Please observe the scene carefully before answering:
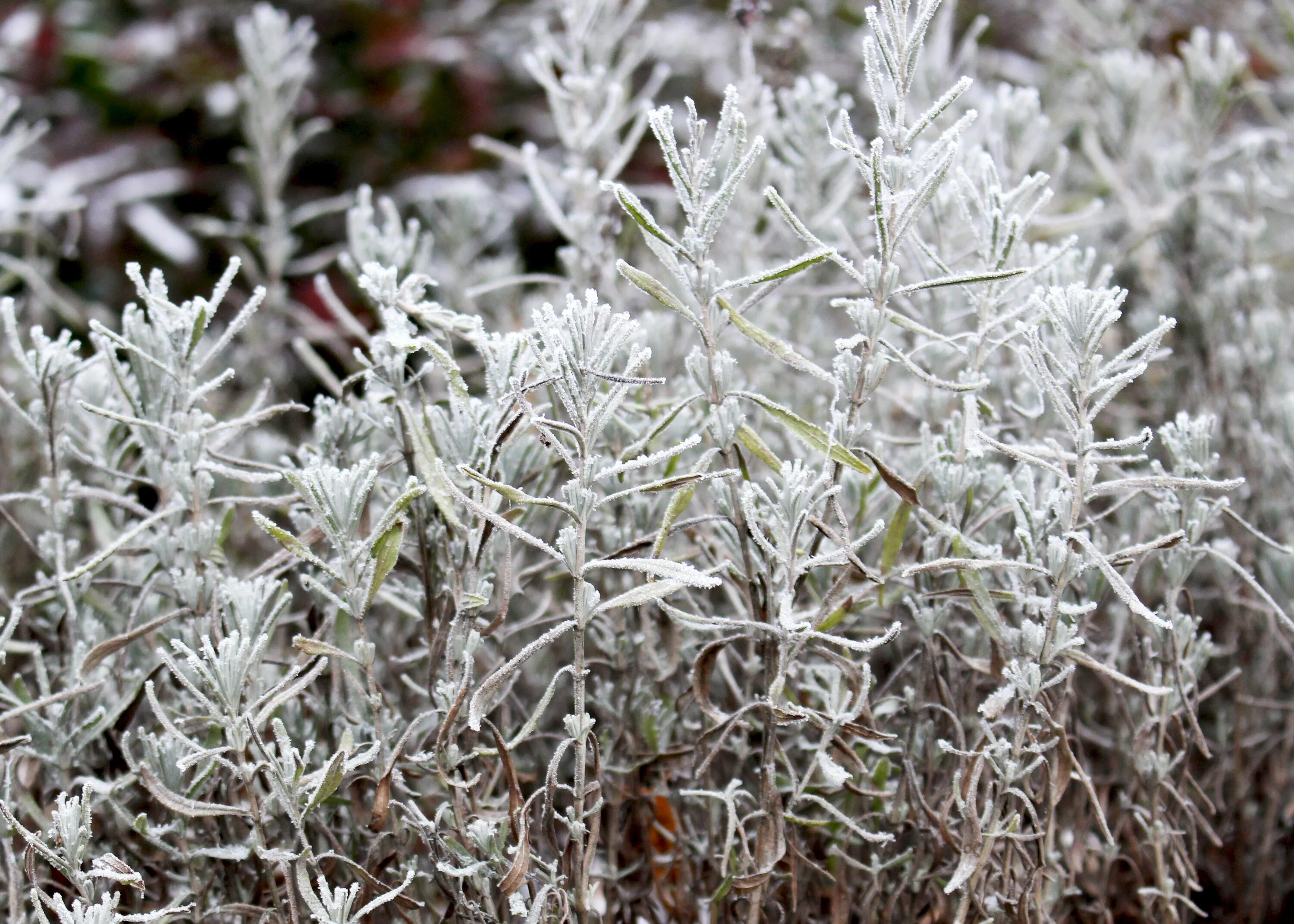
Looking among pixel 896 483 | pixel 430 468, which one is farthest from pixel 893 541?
pixel 430 468

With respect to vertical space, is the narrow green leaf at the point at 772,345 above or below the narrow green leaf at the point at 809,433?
above

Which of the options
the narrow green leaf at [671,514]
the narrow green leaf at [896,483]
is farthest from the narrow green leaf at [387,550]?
the narrow green leaf at [896,483]

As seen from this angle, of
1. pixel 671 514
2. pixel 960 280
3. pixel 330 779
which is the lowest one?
pixel 330 779

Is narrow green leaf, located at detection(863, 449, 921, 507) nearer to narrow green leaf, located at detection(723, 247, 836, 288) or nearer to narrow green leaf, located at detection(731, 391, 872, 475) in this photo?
narrow green leaf, located at detection(731, 391, 872, 475)

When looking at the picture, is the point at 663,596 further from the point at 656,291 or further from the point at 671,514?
the point at 656,291

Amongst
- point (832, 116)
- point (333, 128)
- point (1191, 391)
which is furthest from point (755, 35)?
point (333, 128)

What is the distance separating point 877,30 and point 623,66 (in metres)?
0.49

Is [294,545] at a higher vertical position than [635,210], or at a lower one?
lower

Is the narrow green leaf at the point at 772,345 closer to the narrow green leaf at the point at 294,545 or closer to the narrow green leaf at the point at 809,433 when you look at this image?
the narrow green leaf at the point at 809,433

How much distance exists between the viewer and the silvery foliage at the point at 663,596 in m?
0.62

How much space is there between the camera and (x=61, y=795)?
1.98 feet

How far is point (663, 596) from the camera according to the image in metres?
0.62

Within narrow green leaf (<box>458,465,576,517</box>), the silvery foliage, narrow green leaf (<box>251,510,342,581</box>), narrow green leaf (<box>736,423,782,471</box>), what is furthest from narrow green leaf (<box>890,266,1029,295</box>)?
narrow green leaf (<box>251,510,342,581</box>)

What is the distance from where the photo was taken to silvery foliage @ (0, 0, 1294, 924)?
0.62m
